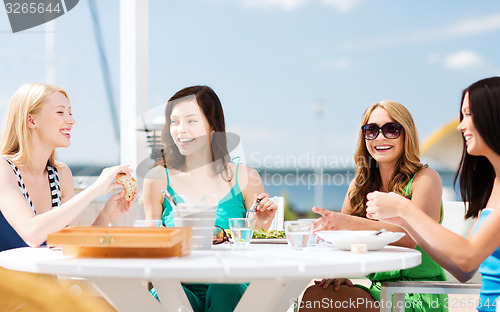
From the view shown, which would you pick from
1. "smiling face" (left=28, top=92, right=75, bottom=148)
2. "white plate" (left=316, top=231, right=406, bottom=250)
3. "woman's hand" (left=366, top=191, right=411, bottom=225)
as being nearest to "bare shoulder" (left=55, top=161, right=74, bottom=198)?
"smiling face" (left=28, top=92, right=75, bottom=148)

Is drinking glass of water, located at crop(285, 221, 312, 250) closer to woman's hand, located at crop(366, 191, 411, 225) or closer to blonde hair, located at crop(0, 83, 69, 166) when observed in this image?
woman's hand, located at crop(366, 191, 411, 225)

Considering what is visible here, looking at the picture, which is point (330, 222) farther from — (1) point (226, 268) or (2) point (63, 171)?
(2) point (63, 171)

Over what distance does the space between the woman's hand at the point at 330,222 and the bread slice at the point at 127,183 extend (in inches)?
25.9

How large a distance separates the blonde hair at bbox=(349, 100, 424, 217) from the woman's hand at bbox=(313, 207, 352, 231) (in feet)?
1.73

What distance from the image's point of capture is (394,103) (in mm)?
2525

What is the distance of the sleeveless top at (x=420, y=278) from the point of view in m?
2.18

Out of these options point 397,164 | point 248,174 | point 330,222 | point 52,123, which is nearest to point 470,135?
point 330,222

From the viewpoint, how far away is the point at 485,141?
72.6 inches

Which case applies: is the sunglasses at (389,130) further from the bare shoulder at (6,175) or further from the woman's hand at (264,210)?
the bare shoulder at (6,175)

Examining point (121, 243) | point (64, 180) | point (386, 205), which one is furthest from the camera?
point (64, 180)

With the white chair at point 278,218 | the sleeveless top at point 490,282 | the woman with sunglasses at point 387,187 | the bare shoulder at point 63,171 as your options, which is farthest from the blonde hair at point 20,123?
the white chair at point 278,218

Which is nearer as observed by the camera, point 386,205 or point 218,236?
point 386,205

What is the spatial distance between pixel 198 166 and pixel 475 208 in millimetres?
1283

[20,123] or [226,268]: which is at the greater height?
[20,123]
